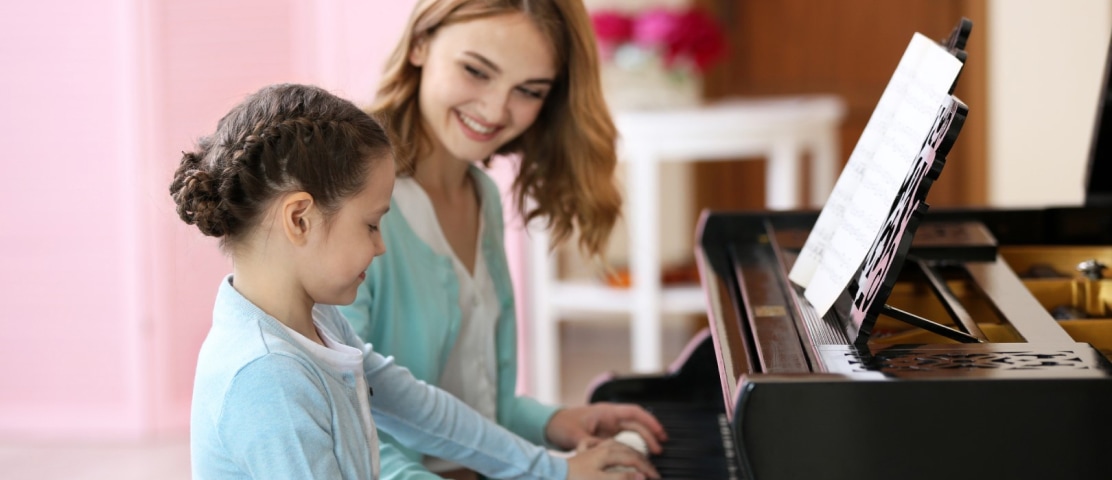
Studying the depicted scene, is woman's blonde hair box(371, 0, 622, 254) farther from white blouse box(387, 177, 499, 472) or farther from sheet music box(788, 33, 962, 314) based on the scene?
sheet music box(788, 33, 962, 314)

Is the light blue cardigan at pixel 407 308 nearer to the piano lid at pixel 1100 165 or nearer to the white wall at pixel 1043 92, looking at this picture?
the piano lid at pixel 1100 165

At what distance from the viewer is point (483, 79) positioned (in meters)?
1.77

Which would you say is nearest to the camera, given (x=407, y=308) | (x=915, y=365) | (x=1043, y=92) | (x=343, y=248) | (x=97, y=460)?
(x=915, y=365)

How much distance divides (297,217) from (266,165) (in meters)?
0.06

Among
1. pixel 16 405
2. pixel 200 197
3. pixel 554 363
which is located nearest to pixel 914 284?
pixel 200 197

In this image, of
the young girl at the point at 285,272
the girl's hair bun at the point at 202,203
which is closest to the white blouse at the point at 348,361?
the young girl at the point at 285,272

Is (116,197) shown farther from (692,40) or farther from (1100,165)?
(1100,165)

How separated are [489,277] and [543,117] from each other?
0.90 ft

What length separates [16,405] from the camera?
376cm

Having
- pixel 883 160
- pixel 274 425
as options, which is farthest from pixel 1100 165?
pixel 274 425

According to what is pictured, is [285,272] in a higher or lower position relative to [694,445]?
higher

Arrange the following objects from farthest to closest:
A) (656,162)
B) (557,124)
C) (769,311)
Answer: (656,162), (557,124), (769,311)

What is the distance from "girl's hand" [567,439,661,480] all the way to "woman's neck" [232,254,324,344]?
1.45 ft

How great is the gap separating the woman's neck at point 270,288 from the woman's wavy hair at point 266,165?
32 mm
